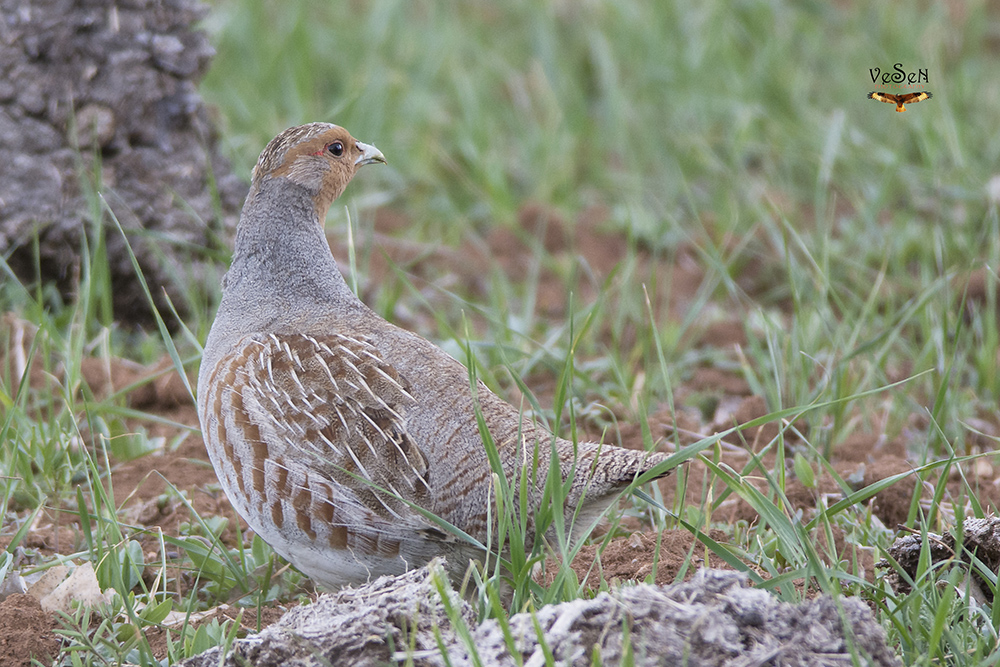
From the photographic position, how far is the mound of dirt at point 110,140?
13.6ft

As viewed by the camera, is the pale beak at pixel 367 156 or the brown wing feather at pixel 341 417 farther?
the pale beak at pixel 367 156

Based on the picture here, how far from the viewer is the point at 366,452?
9.03ft

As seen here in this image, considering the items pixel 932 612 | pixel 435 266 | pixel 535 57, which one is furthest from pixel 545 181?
pixel 932 612

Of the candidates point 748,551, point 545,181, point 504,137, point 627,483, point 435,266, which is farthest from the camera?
point 504,137

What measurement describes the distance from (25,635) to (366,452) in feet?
2.87

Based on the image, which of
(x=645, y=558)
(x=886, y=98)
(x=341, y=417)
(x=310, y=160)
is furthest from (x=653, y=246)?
(x=341, y=417)

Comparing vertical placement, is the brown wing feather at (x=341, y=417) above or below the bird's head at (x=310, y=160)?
below

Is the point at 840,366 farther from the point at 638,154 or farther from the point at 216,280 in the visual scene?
the point at 638,154

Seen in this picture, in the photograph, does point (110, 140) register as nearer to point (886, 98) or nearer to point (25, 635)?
point (25, 635)

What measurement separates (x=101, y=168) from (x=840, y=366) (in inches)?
112

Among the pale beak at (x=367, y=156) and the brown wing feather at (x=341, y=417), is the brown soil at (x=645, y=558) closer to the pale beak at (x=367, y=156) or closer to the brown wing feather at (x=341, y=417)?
the brown wing feather at (x=341, y=417)

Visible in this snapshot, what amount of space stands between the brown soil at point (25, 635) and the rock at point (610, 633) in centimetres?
55

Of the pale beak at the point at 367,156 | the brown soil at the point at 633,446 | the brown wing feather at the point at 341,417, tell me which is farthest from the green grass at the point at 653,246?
the pale beak at the point at 367,156

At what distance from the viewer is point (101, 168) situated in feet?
14.0
